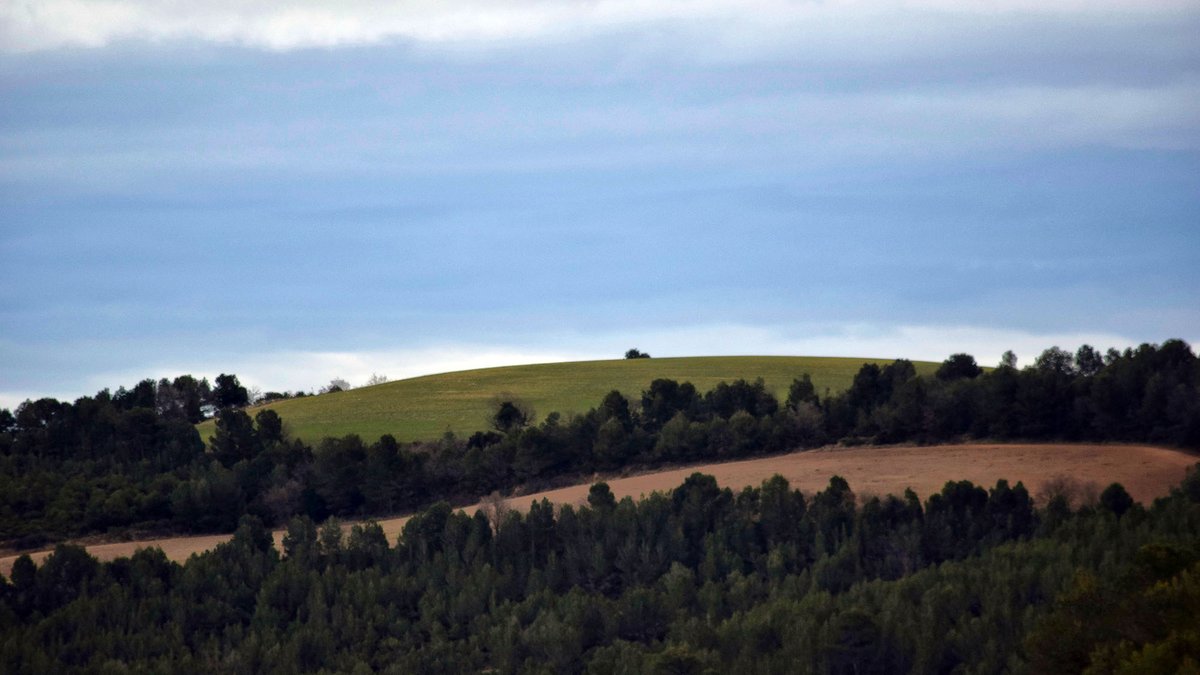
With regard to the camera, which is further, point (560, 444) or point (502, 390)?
point (502, 390)

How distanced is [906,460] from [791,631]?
3425 centimetres

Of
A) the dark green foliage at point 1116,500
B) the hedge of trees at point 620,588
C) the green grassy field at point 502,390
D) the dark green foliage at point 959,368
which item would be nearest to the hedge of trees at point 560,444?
the dark green foliage at point 959,368

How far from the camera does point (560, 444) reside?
386ft

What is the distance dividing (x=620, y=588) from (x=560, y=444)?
27.9 m

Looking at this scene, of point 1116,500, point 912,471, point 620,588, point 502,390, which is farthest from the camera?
point 502,390

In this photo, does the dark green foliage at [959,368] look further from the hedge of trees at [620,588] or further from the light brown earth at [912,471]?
the hedge of trees at [620,588]

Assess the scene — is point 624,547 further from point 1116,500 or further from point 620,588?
point 1116,500

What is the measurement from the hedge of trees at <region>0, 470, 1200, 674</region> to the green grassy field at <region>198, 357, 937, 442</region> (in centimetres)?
3785

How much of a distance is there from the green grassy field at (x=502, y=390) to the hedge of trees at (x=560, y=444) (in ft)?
34.2

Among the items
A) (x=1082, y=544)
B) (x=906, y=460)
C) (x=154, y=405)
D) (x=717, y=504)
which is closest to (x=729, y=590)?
(x=717, y=504)

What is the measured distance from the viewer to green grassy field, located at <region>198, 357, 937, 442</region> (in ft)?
456

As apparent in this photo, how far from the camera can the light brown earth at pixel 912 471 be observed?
9644cm

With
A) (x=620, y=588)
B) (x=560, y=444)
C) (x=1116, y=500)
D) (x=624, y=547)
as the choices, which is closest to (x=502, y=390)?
(x=560, y=444)

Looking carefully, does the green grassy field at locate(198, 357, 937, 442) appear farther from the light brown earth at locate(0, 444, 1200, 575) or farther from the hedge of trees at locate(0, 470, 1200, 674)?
the hedge of trees at locate(0, 470, 1200, 674)
